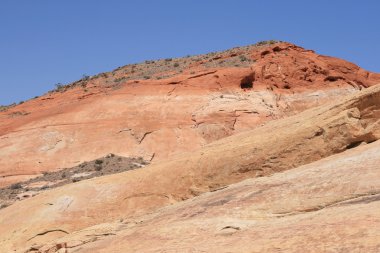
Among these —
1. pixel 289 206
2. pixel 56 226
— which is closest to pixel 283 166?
pixel 289 206

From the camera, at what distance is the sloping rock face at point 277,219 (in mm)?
7148

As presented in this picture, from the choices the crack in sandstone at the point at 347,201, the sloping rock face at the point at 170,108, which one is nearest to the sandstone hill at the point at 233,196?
the crack in sandstone at the point at 347,201

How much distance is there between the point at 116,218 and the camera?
47.0 feet

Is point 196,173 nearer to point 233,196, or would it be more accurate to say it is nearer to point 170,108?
point 233,196

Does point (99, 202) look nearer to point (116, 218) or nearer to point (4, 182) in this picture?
point (116, 218)

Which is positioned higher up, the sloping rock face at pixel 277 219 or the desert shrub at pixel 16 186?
the desert shrub at pixel 16 186

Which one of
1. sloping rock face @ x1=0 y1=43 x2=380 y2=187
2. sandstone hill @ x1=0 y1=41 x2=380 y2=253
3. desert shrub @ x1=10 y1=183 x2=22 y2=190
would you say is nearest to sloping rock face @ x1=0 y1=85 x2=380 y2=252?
sandstone hill @ x1=0 y1=41 x2=380 y2=253

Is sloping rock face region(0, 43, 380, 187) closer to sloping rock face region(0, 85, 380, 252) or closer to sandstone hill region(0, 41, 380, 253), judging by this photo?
sandstone hill region(0, 41, 380, 253)

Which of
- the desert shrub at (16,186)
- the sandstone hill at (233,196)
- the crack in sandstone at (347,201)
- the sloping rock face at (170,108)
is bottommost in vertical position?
the crack in sandstone at (347,201)

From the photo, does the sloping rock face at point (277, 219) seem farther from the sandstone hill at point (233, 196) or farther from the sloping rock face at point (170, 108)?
the sloping rock face at point (170, 108)

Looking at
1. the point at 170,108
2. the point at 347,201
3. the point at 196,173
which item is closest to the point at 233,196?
the point at 347,201

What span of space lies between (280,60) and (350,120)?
32.7 m

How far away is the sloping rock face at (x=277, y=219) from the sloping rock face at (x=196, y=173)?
60.3 inches

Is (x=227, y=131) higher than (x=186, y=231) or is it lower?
higher
